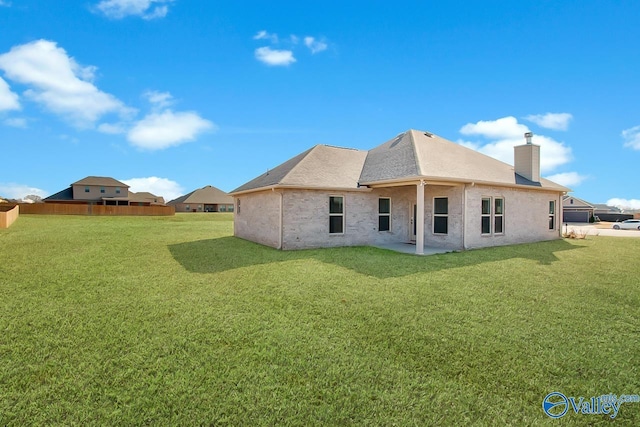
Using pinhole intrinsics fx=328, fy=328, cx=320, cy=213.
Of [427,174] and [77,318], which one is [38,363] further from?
[427,174]

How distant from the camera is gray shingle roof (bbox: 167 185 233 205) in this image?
55406mm

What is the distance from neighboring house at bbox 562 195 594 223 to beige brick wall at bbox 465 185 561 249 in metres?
35.2

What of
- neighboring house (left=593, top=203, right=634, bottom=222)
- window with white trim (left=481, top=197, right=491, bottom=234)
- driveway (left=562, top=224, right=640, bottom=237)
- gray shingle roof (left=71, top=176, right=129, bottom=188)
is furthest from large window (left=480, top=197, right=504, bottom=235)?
gray shingle roof (left=71, top=176, right=129, bottom=188)

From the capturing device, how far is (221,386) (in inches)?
150

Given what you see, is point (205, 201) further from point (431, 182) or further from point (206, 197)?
point (431, 182)

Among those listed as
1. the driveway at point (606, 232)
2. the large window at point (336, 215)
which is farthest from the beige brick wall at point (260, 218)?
the driveway at point (606, 232)

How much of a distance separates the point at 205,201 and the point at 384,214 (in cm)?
4649

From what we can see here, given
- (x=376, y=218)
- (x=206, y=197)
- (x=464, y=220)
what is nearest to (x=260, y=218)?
(x=376, y=218)

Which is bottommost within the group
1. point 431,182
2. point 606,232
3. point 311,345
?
point 311,345

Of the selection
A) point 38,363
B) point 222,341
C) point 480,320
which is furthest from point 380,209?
point 38,363

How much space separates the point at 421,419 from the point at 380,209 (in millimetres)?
11597

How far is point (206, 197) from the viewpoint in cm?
5619

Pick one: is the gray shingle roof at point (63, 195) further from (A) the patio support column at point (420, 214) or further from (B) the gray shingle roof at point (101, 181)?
(A) the patio support column at point (420, 214)

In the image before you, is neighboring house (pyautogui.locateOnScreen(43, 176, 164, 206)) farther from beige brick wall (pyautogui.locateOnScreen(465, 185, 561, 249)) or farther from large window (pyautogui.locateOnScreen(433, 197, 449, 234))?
beige brick wall (pyautogui.locateOnScreen(465, 185, 561, 249))
